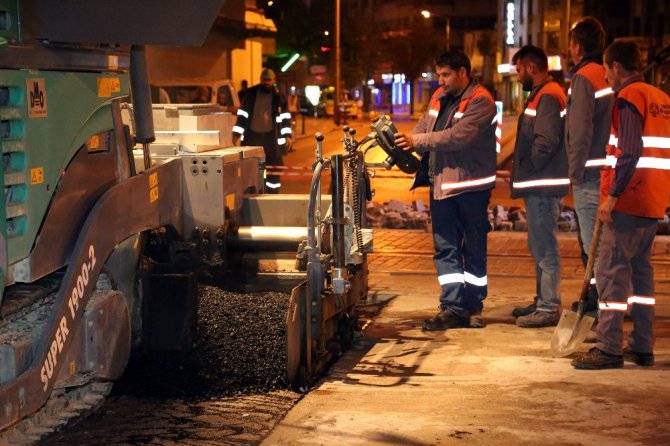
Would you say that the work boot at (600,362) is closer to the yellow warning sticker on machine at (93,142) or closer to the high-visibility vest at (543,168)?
the high-visibility vest at (543,168)

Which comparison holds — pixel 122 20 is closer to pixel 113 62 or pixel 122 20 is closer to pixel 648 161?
pixel 113 62

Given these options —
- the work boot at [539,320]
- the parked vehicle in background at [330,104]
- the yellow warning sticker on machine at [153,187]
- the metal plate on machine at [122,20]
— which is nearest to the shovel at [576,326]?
the work boot at [539,320]

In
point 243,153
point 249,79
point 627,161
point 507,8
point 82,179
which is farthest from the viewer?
point 507,8

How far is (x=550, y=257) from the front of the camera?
838 centimetres

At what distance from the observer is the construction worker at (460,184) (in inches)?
320

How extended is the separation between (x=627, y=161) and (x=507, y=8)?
7135 cm

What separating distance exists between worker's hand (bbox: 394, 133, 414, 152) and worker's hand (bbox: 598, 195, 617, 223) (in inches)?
64.3

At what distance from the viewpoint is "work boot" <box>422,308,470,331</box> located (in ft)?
26.5

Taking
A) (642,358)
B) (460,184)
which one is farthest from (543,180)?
(642,358)

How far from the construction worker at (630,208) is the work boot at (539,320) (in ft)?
3.63

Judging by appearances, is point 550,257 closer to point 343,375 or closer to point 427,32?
point 343,375

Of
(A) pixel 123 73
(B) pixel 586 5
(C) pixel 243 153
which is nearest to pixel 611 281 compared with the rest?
(C) pixel 243 153

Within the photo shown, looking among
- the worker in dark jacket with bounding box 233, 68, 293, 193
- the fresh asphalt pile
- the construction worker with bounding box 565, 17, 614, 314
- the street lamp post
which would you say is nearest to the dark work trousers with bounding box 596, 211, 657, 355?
the construction worker with bounding box 565, 17, 614, 314

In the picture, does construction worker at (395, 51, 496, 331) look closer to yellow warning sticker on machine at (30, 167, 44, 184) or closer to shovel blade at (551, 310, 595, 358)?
shovel blade at (551, 310, 595, 358)
